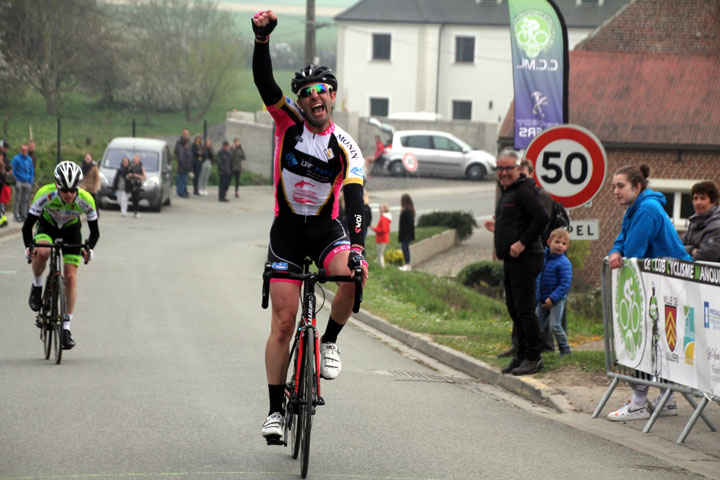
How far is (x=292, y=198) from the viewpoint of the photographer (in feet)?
21.0

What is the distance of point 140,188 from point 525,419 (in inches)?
977

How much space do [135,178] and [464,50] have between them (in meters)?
37.0

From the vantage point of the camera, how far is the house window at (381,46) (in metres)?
63.9

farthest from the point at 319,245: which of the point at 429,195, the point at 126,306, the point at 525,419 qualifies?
the point at 429,195

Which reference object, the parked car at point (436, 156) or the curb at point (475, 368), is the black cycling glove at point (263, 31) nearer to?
the curb at point (475, 368)

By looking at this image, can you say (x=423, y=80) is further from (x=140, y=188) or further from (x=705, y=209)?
(x=705, y=209)

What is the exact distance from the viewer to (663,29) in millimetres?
26438

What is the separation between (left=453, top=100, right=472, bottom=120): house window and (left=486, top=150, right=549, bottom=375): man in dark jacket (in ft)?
179

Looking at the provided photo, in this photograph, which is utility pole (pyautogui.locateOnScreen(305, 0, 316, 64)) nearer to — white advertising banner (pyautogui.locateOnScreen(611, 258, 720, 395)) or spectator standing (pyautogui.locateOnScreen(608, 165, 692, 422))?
spectator standing (pyautogui.locateOnScreen(608, 165, 692, 422))

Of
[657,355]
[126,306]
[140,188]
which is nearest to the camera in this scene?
[657,355]

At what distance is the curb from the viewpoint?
9.38 metres

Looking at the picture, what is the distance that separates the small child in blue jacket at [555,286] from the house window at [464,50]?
53281 mm

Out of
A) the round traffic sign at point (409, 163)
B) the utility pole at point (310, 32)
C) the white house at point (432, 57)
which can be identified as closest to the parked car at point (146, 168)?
the utility pole at point (310, 32)

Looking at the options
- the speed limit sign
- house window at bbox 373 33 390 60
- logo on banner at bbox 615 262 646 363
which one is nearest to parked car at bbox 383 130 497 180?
house window at bbox 373 33 390 60
